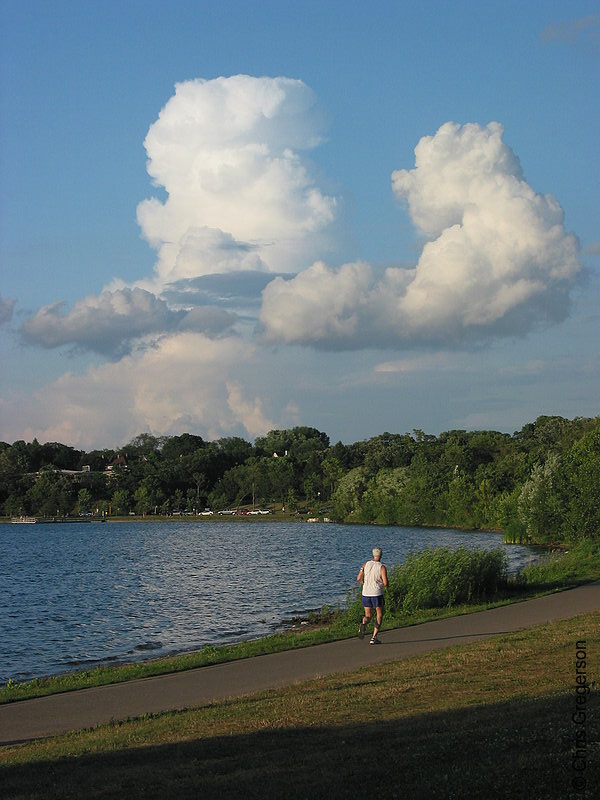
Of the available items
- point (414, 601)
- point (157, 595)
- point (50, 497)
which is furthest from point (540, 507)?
point (50, 497)

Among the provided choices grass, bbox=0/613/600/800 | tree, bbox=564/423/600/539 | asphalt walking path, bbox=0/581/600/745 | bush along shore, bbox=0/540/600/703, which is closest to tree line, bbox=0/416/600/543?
tree, bbox=564/423/600/539

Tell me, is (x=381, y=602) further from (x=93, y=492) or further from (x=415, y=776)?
(x=93, y=492)

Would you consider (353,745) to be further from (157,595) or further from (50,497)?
(50,497)

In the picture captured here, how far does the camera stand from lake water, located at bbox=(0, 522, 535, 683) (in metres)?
28.8

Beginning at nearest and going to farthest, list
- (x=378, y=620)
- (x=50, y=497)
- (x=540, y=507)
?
1. (x=378, y=620)
2. (x=540, y=507)
3. (x=50, y=497)

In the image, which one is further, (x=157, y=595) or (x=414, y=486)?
(x=414, y=486)

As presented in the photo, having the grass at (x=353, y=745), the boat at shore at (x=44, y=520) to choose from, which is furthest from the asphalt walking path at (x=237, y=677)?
the boat at shore at (x=44, y=520)

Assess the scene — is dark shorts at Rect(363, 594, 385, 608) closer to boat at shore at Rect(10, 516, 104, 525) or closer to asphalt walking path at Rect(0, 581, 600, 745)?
asphalt walking path at Rect(0, 581, 600, 745)

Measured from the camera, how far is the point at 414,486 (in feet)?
414

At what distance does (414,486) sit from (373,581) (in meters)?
106

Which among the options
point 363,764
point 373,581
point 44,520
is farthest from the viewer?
point 44,520

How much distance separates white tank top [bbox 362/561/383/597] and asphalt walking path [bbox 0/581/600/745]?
1.09m

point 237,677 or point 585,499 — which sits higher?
point 585,499

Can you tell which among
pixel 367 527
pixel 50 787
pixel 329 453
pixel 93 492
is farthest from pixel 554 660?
pixel 93 492
